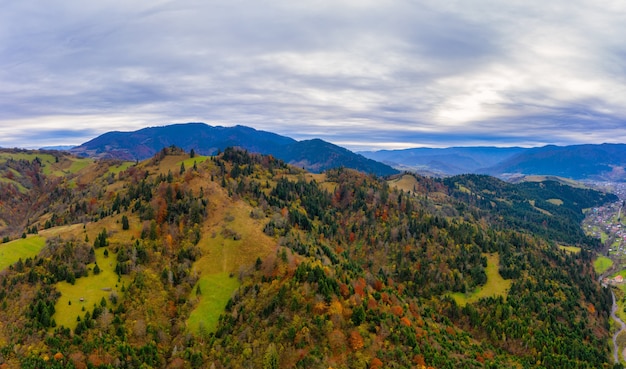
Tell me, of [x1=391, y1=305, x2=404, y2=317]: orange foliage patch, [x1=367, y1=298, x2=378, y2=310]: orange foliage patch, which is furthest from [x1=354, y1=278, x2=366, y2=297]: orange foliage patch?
[x1=391, y1=305, x2=404, y2=317]: orange foliage patch

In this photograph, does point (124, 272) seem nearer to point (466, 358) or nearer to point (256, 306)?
point (256, 306)

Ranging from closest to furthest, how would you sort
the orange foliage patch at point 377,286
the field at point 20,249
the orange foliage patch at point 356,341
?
the orange foliage patch at point 356,341 → the field at point 20,249 → the orange foliage patch at point 377,286

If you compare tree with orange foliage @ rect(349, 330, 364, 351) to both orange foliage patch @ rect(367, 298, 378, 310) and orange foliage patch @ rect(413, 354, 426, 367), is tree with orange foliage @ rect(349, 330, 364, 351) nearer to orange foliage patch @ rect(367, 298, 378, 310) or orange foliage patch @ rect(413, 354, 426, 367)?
orange foliage patch @ rect(367, 298, 378, 310)

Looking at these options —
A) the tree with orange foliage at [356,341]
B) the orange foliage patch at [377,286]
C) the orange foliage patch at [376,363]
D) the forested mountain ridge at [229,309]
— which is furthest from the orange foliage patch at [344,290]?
the orange foliage patch at [377,286]

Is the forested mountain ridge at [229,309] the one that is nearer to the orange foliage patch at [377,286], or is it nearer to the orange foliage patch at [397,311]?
the orange foliage patch at [377,286]

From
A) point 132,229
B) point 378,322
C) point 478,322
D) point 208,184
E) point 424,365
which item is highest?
point 208,184

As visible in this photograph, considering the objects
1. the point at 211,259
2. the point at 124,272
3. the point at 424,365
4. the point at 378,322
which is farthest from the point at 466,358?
the point at 124,272
